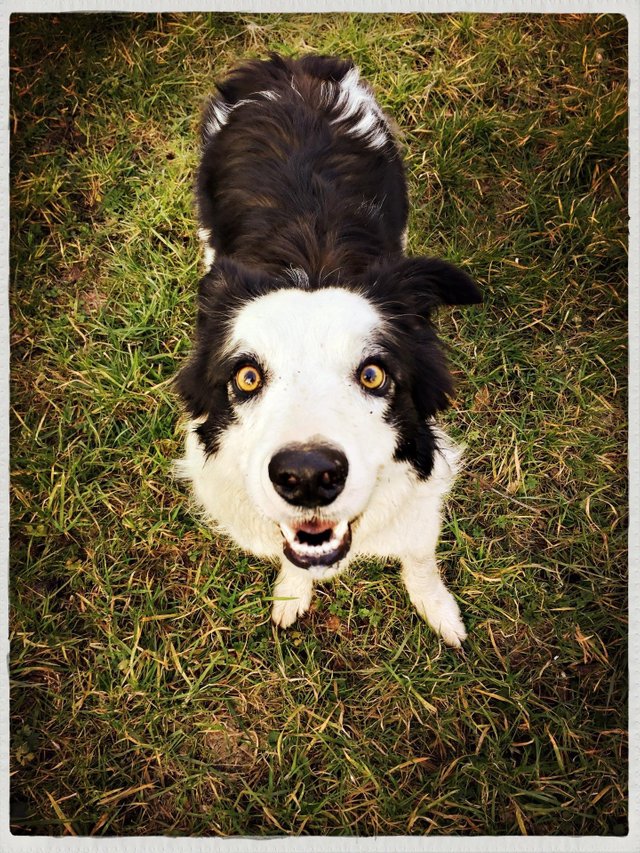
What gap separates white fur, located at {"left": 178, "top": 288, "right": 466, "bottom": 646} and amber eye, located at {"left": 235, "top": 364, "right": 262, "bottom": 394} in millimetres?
41

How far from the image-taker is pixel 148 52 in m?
3.00

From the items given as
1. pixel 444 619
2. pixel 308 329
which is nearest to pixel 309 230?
pixel 308 329

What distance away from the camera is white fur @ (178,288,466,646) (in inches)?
67.1

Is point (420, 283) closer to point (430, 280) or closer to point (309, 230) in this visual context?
point (430, 280)

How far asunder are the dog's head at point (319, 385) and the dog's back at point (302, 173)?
23 centimetres

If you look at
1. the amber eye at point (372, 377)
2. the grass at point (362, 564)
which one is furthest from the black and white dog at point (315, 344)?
the grass at point (362, 564)

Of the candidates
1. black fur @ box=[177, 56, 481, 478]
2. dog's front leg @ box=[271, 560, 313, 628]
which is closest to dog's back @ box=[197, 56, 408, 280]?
black fur @ box=[177, 56, 481, 478]

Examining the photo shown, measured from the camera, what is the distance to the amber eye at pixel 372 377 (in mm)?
1873

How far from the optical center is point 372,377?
1896mm

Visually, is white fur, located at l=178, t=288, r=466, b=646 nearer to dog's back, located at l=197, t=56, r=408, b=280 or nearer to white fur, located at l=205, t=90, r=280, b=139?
dog's back, located at l=197, t=56, r=408, b=280

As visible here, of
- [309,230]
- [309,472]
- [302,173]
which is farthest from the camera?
[302,173]

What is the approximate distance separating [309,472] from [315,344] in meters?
0.45

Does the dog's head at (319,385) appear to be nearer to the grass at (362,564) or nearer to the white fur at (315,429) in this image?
the white fur at (315,429)

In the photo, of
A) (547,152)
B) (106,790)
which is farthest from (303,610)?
(547,152)
